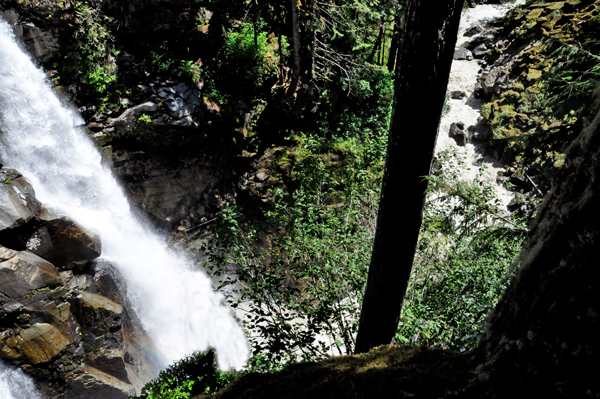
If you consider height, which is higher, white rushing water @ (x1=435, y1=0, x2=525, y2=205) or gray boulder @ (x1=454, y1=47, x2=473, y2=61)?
gray boulder @ (x1=454, y1=47, x2=473, y2=61)

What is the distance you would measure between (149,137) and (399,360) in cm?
1312

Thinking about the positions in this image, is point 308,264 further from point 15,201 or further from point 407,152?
point 15,201

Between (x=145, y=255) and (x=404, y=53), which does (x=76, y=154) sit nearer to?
(x=145, y=255)

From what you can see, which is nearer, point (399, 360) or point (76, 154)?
point (399, 360)

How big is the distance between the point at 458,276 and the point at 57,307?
34.3 feet

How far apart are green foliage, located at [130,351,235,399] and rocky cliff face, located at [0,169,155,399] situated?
3525 millimetres

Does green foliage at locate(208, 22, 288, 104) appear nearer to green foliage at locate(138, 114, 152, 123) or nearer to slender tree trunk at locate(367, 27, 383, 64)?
green foliage at locate(138, 114, 152, 123)

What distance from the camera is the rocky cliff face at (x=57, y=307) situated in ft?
29.8

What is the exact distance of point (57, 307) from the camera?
9.70 m

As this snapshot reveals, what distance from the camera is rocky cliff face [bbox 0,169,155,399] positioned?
9.09 metres

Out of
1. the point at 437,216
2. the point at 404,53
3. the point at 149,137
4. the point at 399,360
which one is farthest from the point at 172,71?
the point at 399,360

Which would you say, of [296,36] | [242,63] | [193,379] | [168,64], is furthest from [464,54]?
[193,379]

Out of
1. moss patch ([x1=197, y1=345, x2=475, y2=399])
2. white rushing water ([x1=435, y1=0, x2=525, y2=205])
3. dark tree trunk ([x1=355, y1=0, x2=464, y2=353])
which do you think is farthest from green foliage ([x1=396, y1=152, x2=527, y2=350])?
white rushing water ([x1=435, y1=0, x2=525, y2=205])

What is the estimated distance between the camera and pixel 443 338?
174 inches
